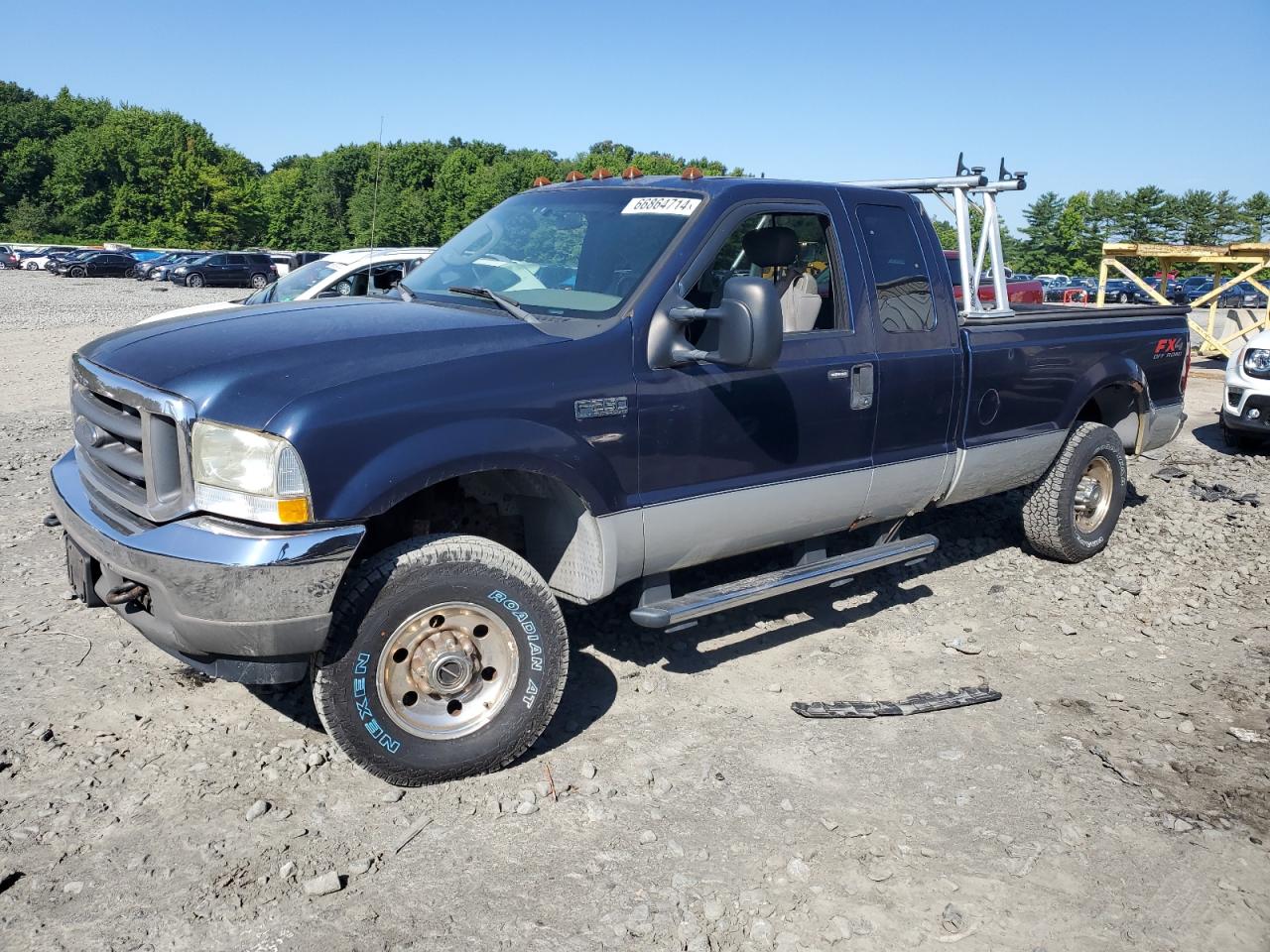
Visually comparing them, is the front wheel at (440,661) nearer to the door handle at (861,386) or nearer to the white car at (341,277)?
the door handle at (861,386)

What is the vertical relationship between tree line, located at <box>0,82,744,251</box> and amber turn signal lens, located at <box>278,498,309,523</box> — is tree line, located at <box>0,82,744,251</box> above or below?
above

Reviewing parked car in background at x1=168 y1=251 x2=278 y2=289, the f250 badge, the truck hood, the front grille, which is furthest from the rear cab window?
parked car in background at x1=168 y1=251 x2=278 y2=289

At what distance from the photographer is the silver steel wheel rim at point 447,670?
3604mm

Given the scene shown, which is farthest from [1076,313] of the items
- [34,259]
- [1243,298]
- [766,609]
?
[34,259]

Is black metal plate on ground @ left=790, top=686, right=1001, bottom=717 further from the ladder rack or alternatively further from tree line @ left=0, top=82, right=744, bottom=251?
tree line @ left=0, top=82, right=744, bottom=251

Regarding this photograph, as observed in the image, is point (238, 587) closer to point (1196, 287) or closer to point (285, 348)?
point (285, 348)

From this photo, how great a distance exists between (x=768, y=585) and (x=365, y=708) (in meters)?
1.82

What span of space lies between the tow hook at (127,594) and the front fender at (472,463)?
0.72 meters

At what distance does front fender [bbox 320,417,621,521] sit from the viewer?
3.34 metres

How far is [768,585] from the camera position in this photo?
4.52 meters

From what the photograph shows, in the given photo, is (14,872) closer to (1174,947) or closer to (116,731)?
(116,731)

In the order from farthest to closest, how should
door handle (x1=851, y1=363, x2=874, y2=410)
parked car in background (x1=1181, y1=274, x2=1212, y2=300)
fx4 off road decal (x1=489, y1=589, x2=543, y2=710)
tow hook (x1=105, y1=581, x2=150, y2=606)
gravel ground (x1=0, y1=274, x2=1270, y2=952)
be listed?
parked car in background (x1=1181, y1=274, x2=1212, y2=300)
door handle (x1=851, y1=363, x2=874, y2=410)
fx4 off road decal (x1=489, y1=589, x2=543, y2=710)
tow hook (x1=105, y1=581, x2=150, y2=606)
gravel ground (x1=0, y1=274, x2=1270, y2=952)

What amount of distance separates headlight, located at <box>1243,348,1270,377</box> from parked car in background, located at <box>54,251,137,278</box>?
164 feet

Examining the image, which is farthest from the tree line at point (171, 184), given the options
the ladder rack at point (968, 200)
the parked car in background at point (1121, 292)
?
the ladder rack at point (968, 200)
